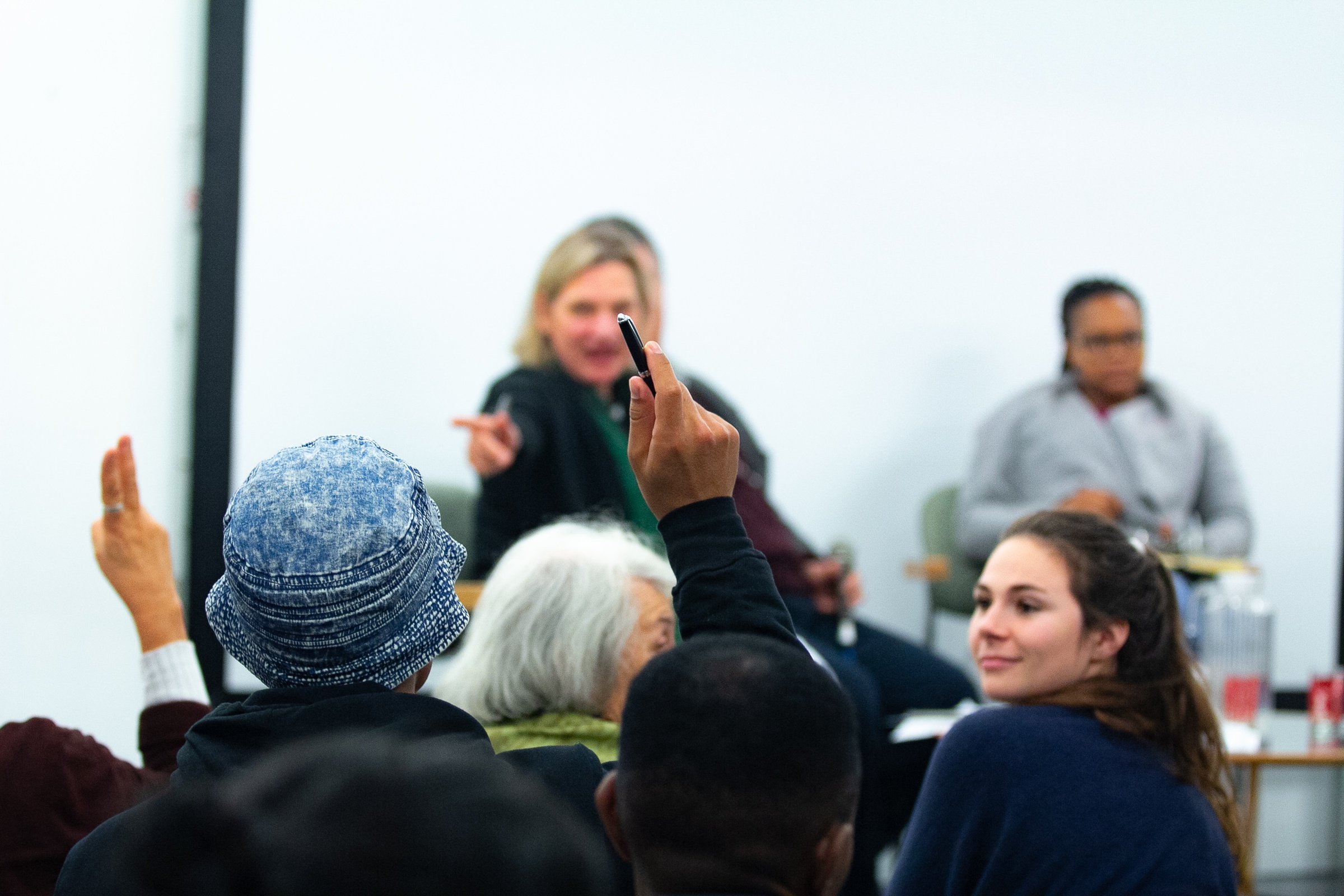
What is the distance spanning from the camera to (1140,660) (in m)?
1.63

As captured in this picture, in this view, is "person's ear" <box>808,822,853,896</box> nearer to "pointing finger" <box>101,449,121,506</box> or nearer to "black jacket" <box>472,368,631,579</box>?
"pointing finger" <box>101,449,121,506</box>

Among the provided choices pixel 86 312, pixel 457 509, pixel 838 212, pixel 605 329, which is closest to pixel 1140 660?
pixel 605 329

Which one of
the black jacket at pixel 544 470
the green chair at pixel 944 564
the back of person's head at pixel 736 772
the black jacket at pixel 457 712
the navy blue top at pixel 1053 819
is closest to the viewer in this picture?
the back of person's head at pixel 736 772

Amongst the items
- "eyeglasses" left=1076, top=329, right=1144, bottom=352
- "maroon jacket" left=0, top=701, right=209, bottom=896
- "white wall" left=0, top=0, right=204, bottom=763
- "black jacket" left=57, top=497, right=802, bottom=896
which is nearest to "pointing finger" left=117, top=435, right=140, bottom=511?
"maroon jacket" left=0, top=701, right=209, bottom=896

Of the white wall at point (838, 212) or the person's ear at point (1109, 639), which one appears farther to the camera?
the white wall at point (838, 212)

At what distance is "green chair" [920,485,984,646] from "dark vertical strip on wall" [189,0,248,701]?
196cm

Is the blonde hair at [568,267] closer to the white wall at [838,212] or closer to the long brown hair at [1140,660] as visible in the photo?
the white wall at [838,212]

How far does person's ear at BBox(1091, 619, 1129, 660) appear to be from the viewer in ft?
5.39

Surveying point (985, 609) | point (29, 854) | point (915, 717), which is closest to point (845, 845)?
point (29, 854)

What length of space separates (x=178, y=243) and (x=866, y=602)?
2165 millimetres

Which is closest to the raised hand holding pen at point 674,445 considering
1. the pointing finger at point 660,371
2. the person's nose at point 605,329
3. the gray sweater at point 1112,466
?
the pointing finger at point 660,371

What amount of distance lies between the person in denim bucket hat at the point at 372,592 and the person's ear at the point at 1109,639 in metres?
0.82

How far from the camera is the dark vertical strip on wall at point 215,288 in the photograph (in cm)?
309

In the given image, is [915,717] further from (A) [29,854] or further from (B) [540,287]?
(A) [29,854]
